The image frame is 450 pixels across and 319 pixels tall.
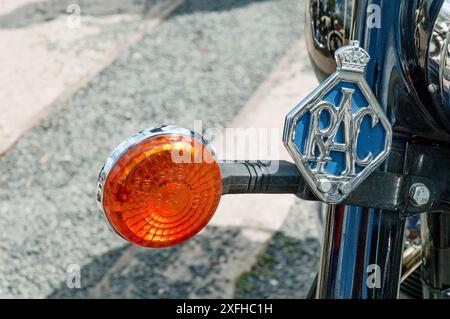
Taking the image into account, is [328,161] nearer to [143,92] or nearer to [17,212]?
[17,212]

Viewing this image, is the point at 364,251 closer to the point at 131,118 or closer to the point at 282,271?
the point at 282,271

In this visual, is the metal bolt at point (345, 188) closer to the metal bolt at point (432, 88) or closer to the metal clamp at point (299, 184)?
the metal clamp at point (299, 184)

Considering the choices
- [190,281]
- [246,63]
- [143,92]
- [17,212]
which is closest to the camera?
[190,281]

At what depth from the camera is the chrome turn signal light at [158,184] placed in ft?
3.21

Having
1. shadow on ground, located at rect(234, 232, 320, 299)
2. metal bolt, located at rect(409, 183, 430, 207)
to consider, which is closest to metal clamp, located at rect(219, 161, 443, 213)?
metal bolt, located at rect(409, 183, 430, 207)

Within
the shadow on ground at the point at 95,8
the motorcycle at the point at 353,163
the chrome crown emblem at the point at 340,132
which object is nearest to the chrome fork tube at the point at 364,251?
the motorcycle at the point at 353,163

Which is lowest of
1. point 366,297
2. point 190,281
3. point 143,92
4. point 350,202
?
point 190,281

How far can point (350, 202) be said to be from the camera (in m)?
1.08

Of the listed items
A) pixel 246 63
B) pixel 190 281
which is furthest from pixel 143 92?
pixel 190 281

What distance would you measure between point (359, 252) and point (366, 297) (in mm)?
75

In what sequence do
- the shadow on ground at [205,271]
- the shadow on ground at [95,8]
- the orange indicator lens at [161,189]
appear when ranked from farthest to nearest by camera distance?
the shadow on ground at [95,8], the shadow on ground at [205,271], the orange indicator lens at [161,189]

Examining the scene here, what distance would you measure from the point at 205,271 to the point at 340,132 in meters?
1.53

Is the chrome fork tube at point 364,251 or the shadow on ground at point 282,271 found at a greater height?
the chrome fork tube at point 364,251

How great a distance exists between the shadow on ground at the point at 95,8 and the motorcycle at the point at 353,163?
331 centimetres
